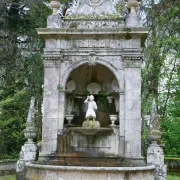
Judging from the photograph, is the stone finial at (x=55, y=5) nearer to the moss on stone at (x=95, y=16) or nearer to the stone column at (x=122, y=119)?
the moss on stone at (x=95, y=16)

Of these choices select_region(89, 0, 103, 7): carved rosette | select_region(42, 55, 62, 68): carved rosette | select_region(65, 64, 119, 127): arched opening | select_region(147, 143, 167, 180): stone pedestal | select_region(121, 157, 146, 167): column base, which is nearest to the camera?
select_region(147, 143, 167, 180): stone pedestal

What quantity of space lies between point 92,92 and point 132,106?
88.6 inches

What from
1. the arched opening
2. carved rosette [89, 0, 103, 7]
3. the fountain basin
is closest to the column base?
the fountain basin

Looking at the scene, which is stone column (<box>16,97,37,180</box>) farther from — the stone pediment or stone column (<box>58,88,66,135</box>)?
the stone pediment

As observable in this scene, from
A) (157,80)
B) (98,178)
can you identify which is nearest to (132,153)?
(98,178)

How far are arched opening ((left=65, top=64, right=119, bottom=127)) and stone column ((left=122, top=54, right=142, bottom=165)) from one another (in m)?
1.18

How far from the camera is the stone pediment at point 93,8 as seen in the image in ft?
43.6

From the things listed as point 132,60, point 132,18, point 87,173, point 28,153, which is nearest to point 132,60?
point 132,60

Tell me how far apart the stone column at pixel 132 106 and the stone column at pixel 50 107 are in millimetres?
2300

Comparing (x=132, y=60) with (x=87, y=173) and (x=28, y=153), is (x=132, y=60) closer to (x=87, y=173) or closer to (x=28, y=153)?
(x=87, y=173)

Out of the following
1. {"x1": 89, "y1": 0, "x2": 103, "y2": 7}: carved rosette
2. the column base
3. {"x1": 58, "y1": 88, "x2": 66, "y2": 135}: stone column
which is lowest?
the column base

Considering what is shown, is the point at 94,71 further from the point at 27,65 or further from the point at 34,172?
the point at 27,65

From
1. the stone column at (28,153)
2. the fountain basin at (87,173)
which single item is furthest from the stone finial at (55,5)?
the fountain basin at (87,173)

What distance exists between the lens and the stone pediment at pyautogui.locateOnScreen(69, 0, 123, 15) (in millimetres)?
13289
